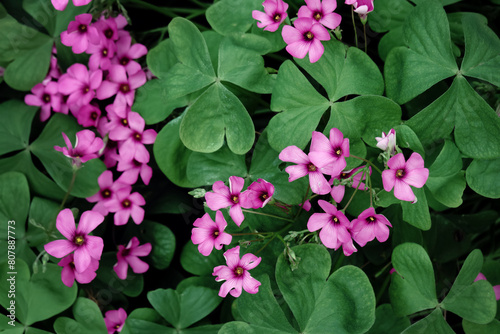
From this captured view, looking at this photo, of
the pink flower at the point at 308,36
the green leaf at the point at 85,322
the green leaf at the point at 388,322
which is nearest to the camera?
the pink flower at the point at 308,36

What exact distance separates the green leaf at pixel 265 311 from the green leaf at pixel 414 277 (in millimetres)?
236

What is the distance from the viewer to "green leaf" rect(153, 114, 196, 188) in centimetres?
112

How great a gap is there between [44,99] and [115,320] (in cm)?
60

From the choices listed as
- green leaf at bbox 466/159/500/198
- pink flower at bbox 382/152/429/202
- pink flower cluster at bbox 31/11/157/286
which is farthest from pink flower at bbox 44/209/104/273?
green leaf at bbox 466/159/500/198

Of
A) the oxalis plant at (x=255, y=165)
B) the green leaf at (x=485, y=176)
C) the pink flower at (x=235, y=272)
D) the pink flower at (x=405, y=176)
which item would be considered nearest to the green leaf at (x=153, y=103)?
the oxalis plant at (x=255, y=165)

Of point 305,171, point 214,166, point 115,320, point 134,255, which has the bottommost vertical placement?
point 115,320

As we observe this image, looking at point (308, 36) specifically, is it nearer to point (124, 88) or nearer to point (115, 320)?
point (124, 88)

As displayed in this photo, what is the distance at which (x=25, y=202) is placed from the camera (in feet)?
3.89

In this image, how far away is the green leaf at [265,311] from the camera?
96 cm

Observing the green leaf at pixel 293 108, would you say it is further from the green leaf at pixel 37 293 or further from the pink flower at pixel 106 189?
the green leaf at pixel 37 293

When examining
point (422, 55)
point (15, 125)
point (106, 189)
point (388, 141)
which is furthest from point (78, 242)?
point (422, 55)

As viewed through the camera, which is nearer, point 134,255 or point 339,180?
point 339,180

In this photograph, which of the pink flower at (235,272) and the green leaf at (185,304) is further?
the green leaf at (185,304)

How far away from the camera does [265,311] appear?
0.96 m
